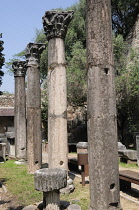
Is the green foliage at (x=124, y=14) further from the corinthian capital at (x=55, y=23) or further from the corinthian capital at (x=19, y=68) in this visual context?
the corinthian capital at (x=55, y=23)

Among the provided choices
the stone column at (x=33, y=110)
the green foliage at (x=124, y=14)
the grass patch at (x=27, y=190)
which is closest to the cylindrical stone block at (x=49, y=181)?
the grass patch at (x=27, y=190)

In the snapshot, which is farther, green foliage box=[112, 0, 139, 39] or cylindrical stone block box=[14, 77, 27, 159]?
green foliage box=[112, 0, 139, 39]

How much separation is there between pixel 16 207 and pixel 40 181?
1.45 metres

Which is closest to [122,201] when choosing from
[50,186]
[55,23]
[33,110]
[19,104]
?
[50,186]

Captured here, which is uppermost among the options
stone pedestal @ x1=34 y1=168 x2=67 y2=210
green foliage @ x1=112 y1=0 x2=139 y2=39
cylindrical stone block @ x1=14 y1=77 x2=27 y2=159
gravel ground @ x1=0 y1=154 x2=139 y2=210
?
green foliage @ x1=112 y1=0 x2=139 y2=39

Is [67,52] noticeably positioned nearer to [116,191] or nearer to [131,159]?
[131,159]

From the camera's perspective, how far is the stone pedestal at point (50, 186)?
4.09 m

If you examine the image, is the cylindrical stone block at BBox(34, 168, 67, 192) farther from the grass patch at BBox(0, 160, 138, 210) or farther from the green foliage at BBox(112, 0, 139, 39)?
the green foliage at BBox(112, 0, 139, 39)

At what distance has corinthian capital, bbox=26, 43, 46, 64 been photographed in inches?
351

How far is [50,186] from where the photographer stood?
408cm

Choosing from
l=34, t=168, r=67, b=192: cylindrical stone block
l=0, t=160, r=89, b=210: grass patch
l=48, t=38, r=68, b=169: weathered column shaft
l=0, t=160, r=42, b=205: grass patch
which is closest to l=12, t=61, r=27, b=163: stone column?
l=0, t=160, r=42, b=205: grass patch

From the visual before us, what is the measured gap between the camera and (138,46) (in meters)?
16.5

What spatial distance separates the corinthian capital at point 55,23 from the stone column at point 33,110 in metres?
2.27

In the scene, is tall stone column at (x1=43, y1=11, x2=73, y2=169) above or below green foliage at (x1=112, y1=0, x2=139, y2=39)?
below
